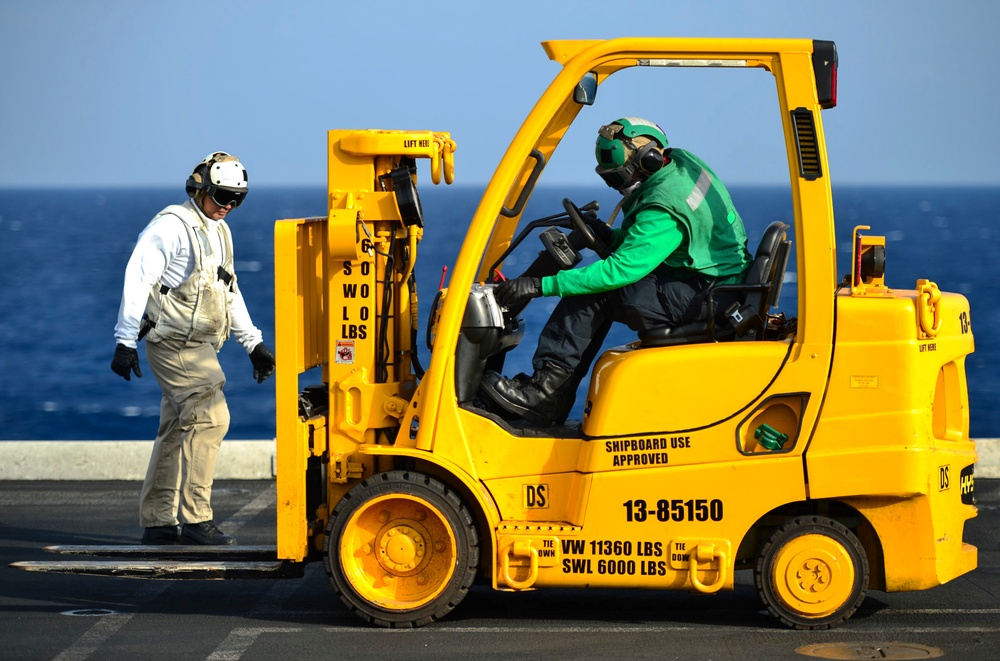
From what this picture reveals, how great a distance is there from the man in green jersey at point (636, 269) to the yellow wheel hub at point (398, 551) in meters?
0.68

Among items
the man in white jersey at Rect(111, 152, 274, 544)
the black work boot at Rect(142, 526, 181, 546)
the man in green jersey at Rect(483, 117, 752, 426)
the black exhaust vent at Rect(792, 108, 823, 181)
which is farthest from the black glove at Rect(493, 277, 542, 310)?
the black work boot at Rect(142, 526, 181, 546)

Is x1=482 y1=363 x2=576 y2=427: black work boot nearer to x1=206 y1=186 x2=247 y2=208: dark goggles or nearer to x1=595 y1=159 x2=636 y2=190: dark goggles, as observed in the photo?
x1=595 y1=159 x2=636 y2=190: dark goggles

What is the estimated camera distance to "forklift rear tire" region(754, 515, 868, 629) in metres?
7.09

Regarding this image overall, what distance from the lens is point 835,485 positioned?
22.9 feet

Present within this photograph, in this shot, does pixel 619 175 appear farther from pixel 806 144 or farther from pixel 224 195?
pixel 224 195

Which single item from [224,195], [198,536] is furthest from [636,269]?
[198,536]

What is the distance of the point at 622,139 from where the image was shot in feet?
24.0

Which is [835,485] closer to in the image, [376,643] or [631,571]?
[631,571]

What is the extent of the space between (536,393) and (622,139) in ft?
4.11


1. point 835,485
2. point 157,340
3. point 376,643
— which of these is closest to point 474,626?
point 376,643

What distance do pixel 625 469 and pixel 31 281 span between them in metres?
83.0

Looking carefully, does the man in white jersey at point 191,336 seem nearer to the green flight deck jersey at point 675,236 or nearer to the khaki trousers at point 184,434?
the khaki trousers at point 184,434

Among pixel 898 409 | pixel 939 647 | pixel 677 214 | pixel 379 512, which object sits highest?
pixel 677 214

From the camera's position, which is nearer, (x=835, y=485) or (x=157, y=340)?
(x=835, y=485)
